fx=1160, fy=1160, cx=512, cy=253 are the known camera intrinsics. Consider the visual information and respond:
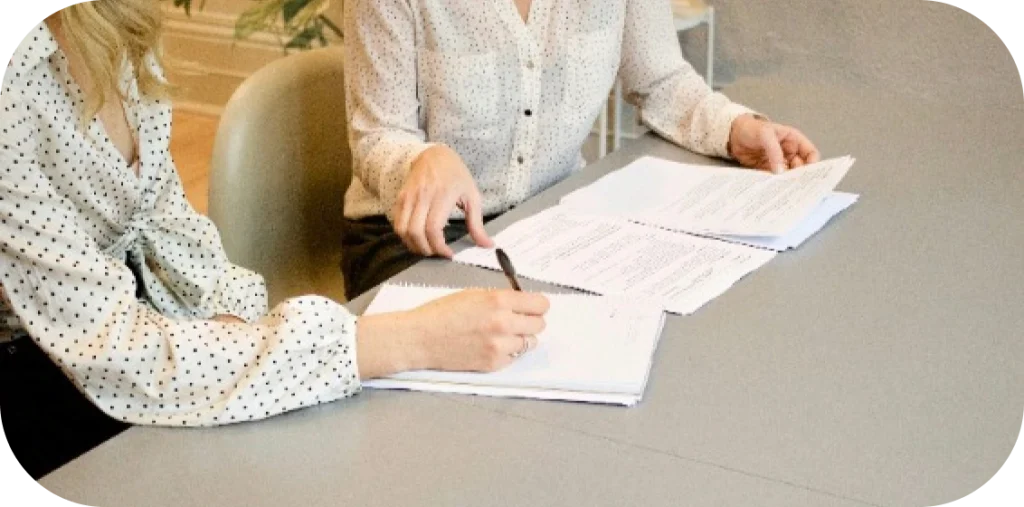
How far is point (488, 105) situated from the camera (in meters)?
1.58

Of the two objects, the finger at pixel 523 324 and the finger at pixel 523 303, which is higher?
the finger at pixel 523 303

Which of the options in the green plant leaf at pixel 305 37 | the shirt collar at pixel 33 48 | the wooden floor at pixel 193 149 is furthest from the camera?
the wooden floor at pixel 193 149

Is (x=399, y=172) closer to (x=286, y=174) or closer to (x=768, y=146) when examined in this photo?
(x=286, y=174)

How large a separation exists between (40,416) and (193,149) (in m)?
2.65

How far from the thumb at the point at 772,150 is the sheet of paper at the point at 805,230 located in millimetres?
113

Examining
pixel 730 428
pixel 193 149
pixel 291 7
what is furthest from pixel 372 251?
pixel 193 149

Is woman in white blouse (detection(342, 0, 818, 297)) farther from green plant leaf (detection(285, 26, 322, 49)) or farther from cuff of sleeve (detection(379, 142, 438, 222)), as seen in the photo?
green plant leaf (detection(285, 26, 322, 49))

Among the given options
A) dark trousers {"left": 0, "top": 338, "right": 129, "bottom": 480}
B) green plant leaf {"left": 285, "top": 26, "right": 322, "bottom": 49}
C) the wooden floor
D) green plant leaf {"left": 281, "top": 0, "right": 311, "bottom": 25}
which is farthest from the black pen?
the wooden floor

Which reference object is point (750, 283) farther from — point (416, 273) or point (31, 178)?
point (31, 178)

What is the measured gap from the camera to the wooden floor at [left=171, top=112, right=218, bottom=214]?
342 cm

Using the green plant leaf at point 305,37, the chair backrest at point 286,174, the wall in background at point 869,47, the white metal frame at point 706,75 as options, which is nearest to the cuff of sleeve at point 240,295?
the chair backrest at point 286,174

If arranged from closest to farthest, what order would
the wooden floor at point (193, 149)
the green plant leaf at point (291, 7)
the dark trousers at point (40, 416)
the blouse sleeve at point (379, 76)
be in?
1. the dark trousers at point (40, 416)
2. the blouse sleeve at point (379, 76)
3. the green plant leaf at point (291, 7)
4. the wooden floor at point (193, 149)

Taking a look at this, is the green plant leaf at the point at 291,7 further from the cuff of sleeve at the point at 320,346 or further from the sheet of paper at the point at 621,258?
the cuff of sleeve at the point at 320,346

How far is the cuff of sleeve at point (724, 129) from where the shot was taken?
5.27 feet
